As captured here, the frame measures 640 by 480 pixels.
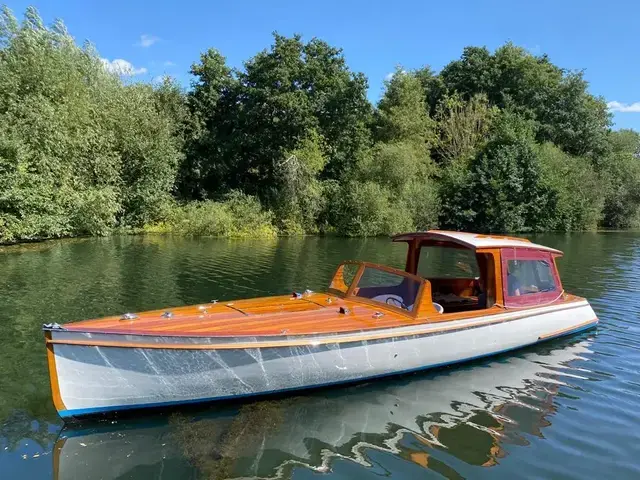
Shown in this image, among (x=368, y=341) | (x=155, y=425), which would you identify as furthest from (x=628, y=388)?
(x=155, y=425)

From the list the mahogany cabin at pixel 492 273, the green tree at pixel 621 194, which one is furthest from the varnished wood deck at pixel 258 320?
the green tree at pixel 621 194

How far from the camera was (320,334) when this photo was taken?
661 centimetres

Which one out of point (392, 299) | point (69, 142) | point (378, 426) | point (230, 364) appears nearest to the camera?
point (230, 364)

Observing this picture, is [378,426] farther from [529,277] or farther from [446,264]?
[446,264]

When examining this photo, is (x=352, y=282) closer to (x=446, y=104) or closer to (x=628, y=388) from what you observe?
(x=628, y=388)

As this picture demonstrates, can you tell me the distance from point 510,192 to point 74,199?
96.0ft

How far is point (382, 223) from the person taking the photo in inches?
1316

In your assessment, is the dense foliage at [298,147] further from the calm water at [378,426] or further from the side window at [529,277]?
the side window at [529,277]

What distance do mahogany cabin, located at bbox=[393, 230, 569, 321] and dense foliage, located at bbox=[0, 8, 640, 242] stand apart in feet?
60.7

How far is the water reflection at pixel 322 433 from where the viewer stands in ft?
17.2

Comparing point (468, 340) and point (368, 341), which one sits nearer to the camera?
point (368, 341)

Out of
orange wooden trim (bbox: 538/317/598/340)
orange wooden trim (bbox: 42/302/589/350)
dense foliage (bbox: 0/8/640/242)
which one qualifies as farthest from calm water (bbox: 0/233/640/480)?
dense foliage (bbox: 0/8/640/242)

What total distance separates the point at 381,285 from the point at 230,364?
3379 mm

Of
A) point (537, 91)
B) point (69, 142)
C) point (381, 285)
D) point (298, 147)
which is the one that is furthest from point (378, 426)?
point (537, 91)
